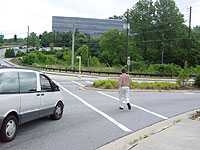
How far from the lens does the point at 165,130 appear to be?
1071cm

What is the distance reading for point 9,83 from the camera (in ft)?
31.4

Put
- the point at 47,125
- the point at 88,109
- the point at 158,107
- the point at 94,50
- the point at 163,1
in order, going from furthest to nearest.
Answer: the point at 94,50, the point at 163,1, the point at 158,107, the point at 88,109, the point at 47,125

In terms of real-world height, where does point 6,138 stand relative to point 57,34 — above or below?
below

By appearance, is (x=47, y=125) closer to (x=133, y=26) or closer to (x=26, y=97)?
(x=26, y=97)

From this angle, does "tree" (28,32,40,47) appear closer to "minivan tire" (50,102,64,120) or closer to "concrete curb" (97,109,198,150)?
"minivan tire" (50,102,64,120)

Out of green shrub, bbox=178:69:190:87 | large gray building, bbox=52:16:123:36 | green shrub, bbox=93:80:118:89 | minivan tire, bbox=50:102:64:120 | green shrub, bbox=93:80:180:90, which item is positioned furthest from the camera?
large gray building, bbox=52:16:123:36

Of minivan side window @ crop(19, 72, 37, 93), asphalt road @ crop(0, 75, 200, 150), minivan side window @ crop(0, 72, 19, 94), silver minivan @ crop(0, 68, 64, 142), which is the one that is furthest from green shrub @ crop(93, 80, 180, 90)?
minivan side window @ crop(0, 72, 19, 94)

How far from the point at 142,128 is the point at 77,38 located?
115480 mm

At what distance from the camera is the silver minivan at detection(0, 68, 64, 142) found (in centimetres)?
923

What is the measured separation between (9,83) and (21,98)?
1.57 feet

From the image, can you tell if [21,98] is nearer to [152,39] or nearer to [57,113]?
[57,113]

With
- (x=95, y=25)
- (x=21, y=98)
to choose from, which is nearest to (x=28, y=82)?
(x=21, y=98)

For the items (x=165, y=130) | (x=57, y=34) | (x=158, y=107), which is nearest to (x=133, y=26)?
(x=57, y=34)

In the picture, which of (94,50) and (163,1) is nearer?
(163,1)
